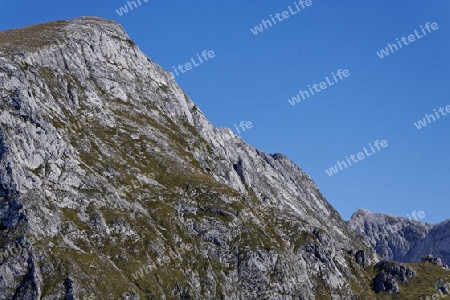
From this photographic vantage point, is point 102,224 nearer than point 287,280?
Yes

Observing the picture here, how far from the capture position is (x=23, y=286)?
13800 centimetres

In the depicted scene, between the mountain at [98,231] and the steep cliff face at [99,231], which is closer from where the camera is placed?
the mountain at [98,231]

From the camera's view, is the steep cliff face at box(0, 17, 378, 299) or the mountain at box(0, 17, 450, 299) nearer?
the mountain at box(0, 17, 450, 299)

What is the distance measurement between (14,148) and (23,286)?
140ft

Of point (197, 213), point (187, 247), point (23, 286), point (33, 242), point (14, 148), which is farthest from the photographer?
point (197, 213)

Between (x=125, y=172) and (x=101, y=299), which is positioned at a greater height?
(x=125, y=172)

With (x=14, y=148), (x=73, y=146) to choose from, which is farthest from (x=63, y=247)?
(x=73, y=146)

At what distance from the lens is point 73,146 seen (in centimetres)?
19000

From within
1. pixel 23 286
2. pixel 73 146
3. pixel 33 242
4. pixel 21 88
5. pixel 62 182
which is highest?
pixel 21 88

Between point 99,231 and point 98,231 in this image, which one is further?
point 99,231

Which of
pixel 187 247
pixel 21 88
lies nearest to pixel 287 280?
pixel 187 247

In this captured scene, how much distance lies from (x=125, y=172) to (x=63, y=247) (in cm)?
4785

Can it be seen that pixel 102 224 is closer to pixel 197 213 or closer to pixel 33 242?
pixel 33 242

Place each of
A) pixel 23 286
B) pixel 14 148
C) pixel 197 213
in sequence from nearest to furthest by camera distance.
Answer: pixel 23 286 → pixel 14 148 → pixel 197 213
